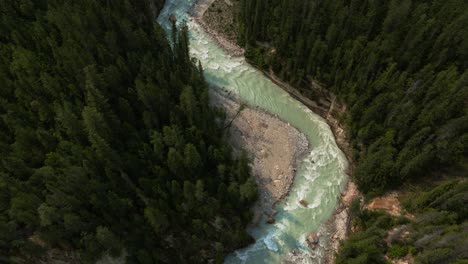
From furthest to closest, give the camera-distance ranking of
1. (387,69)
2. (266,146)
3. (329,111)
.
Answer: (329,111) → (266,146) → (387,69)

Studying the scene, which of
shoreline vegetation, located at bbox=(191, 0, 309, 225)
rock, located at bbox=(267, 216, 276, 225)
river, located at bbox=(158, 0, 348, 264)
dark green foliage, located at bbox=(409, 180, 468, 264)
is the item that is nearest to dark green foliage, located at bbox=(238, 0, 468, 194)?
river, located at bbox=(158, 0, 348, 264)

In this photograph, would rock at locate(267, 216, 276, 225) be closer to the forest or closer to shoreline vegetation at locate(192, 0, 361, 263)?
the forest

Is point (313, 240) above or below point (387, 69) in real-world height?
below

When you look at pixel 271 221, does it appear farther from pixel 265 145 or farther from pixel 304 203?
pixel 265 145

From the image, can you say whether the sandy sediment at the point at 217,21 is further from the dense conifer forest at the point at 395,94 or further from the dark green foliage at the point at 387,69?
the dark green foliage at the point at 387,69

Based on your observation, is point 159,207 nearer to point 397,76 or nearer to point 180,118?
point 180,118

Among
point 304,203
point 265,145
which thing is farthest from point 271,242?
point 265,145
